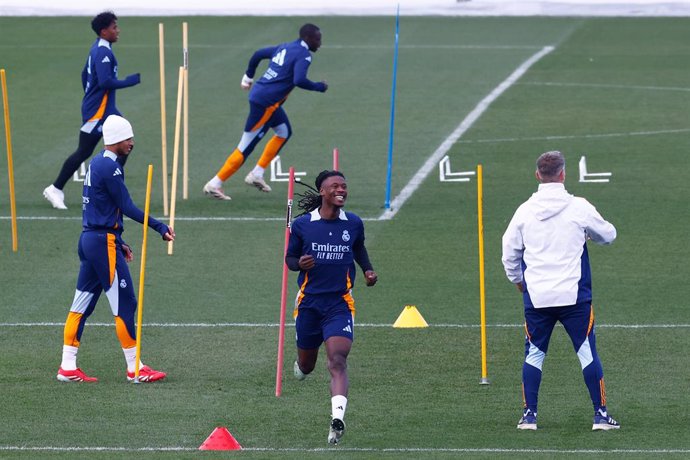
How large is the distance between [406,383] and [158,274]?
17.2 ft

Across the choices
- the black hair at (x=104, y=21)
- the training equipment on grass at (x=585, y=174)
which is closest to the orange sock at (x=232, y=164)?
the black hair at (x=104, y=21)

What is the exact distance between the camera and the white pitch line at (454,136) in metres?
21.5

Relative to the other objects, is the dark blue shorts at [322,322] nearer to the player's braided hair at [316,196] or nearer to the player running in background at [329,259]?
the player running in background at [329,259]

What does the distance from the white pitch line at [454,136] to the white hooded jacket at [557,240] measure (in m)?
8.83

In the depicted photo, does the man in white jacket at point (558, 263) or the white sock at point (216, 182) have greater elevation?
the white sock at point (216, 182)

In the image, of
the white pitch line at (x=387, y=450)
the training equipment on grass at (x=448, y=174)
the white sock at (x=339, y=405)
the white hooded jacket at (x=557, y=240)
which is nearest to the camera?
the white pitch line at (x=387, y=450)

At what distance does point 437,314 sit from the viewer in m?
15.7

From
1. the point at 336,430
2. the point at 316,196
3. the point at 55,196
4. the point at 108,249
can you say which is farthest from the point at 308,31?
the point at 336,430

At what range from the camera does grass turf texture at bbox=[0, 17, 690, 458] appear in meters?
11.9

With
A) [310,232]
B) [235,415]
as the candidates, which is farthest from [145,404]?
[310,232]

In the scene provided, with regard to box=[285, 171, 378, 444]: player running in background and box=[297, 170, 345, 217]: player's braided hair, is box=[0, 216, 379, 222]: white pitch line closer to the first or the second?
box=[297, 170, 345, 217]: player's braided hair

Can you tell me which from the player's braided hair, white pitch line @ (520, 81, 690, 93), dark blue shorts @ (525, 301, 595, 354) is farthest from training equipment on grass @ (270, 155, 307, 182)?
dark blue shorts @ (525, 301, 595, 354)

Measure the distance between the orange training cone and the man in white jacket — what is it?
214cm

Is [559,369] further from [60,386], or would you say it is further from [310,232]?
[60,386]
